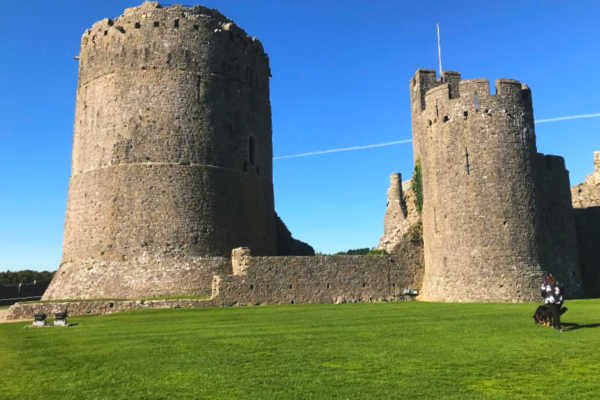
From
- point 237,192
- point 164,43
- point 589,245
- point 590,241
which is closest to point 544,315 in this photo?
point 589,245

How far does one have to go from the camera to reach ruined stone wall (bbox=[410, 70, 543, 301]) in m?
23.1

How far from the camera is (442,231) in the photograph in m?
24.8

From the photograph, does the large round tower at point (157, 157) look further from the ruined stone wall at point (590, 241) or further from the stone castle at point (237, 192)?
the ruined stone wall at point (590, 241)

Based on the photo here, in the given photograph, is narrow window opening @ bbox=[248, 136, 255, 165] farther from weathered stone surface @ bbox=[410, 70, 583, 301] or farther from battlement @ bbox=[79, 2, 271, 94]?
weathered stone surface @ bbox=[410, 70, 583, 301]

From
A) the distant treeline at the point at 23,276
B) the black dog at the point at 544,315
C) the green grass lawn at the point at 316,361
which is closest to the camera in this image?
the green grass lawn at the point at 316,361

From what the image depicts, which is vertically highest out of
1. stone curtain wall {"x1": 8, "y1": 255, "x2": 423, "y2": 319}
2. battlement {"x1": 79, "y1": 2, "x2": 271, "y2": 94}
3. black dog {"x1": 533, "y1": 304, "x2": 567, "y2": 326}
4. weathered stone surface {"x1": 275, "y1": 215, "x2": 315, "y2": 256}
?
battlement {"x1": 79, "y1": 2, "x2": 271, "y2": 94}

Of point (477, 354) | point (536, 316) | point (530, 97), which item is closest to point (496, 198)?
point (530, 97)

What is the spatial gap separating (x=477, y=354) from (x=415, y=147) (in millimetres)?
20331

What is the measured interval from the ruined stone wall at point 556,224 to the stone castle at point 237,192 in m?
0.08

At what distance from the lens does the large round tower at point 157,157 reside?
86.2 ft

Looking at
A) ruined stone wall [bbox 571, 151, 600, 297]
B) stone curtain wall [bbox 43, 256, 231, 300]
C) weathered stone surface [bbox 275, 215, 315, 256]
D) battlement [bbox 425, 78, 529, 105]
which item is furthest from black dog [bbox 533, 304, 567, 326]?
weathered stone surface [bbox 275, 215, 315, 256]

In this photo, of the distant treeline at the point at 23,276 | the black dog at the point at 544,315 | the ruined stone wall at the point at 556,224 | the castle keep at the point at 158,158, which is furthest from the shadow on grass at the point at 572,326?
the distant treeline at the point at 23,276

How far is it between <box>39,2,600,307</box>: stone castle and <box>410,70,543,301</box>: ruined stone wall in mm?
56

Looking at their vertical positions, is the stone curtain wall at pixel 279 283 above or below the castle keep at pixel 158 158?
below
